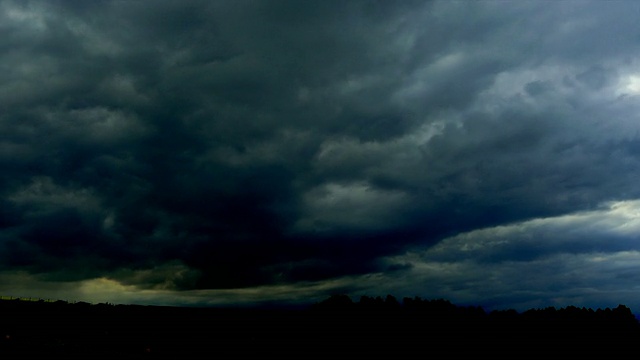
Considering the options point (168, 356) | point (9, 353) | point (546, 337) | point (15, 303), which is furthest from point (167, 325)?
point (546, 337)

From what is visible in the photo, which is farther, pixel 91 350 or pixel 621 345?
pixel 621 345

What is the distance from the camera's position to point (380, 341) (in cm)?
3816

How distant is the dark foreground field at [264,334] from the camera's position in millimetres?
33219

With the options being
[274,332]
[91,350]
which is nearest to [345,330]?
[274,332]

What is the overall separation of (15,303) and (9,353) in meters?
8.35

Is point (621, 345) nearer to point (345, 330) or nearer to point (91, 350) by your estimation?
point (345, 330)

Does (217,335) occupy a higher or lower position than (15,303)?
lower

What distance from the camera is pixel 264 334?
1442 inches

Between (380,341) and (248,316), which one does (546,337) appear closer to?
(380,341)

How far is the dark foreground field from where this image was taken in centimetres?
3322

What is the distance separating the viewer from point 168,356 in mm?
32906

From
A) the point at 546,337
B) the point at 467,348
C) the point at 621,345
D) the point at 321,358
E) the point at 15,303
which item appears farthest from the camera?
the point at 621,345

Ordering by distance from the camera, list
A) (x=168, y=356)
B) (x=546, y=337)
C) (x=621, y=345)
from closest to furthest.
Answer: (x=168, y=356) → (x=546, y=337) → (x=621, y=345)

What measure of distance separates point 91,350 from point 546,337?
3946 centimetres
